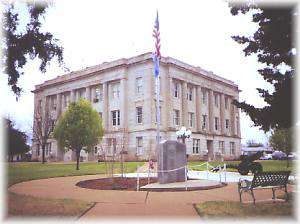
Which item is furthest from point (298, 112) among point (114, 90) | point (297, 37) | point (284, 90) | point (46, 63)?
point (114, 90)

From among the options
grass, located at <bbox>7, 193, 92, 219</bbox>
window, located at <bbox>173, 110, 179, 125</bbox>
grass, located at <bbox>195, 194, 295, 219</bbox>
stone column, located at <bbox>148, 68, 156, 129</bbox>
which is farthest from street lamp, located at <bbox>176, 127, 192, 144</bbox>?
window, located at <bbox>173, 110, 179, 125</bbox>

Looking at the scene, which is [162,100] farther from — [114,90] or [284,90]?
[284,90]

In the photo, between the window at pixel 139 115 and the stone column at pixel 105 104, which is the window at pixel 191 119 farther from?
the stone column at pixel 105 104

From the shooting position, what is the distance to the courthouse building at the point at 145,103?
1902 inches

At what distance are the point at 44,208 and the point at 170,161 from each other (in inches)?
276

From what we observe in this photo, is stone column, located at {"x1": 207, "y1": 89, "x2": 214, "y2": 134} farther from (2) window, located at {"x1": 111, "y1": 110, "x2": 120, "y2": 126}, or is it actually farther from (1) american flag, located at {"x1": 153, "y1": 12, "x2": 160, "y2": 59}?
(1) american flag, located at {"x1": 153, "y1": 12, "x2": 160, "y2": 59}

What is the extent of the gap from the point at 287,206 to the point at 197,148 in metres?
46.5

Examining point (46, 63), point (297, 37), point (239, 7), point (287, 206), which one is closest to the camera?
point (287, 206)

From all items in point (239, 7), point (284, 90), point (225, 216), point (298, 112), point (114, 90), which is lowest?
point (225, 216)

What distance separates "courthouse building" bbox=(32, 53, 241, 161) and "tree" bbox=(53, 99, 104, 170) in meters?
11.6

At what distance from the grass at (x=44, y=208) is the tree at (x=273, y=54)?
6966 millimetres

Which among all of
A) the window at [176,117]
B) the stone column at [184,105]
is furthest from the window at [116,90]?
the stone column at [184,105]

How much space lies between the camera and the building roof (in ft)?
162

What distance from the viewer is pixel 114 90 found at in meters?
52.5
